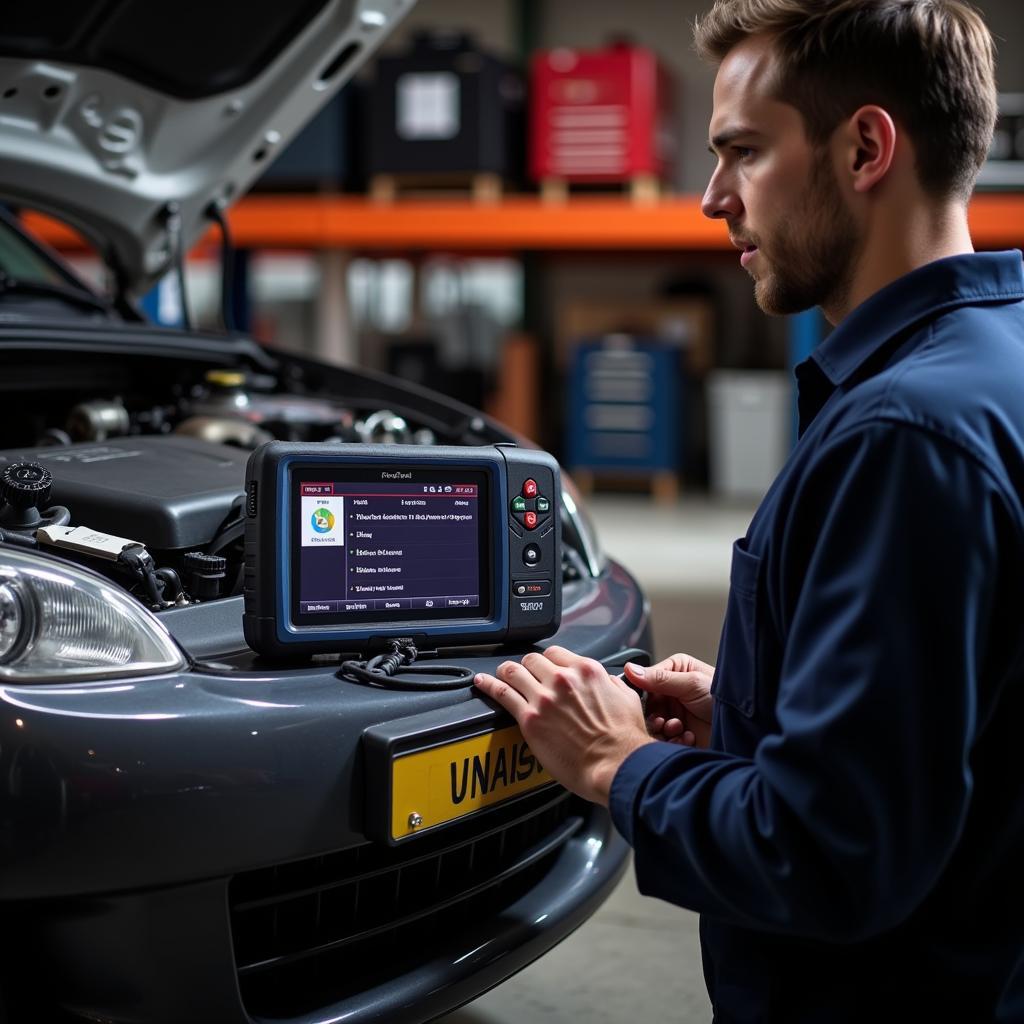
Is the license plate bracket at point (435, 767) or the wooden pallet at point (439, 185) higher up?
the wooden pallet at point (439, 185)

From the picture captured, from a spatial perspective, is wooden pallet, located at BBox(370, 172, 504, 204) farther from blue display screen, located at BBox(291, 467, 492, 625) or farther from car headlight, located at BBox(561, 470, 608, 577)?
blue display screen, located at BBox(291, 467, 492, 625)

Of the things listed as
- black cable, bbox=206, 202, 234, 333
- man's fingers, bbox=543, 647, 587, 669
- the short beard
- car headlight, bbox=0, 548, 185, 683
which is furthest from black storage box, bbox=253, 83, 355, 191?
the short beard

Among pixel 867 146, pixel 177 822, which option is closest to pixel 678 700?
pixel 177 822

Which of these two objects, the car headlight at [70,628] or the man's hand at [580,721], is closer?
the man's hand at [580,721]

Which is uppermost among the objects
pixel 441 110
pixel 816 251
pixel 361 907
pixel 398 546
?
pixel 441 110

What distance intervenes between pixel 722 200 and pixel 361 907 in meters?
0.84

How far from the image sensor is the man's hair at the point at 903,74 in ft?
3.08

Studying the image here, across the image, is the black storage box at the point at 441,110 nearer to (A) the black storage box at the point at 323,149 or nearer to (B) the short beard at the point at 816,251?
(A) the black storage box at the point at 323,149

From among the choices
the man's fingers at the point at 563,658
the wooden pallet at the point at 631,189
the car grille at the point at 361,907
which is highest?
the wooden pallet at the point at 631,189

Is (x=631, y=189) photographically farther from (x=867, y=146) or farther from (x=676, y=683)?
(x=867, y=146)

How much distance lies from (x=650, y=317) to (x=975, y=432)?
7172mm

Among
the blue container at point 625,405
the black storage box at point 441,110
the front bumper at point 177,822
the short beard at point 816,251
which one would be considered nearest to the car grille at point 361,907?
the front bumper at point 177,822

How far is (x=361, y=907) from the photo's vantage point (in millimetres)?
1401

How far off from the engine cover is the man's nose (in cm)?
76
